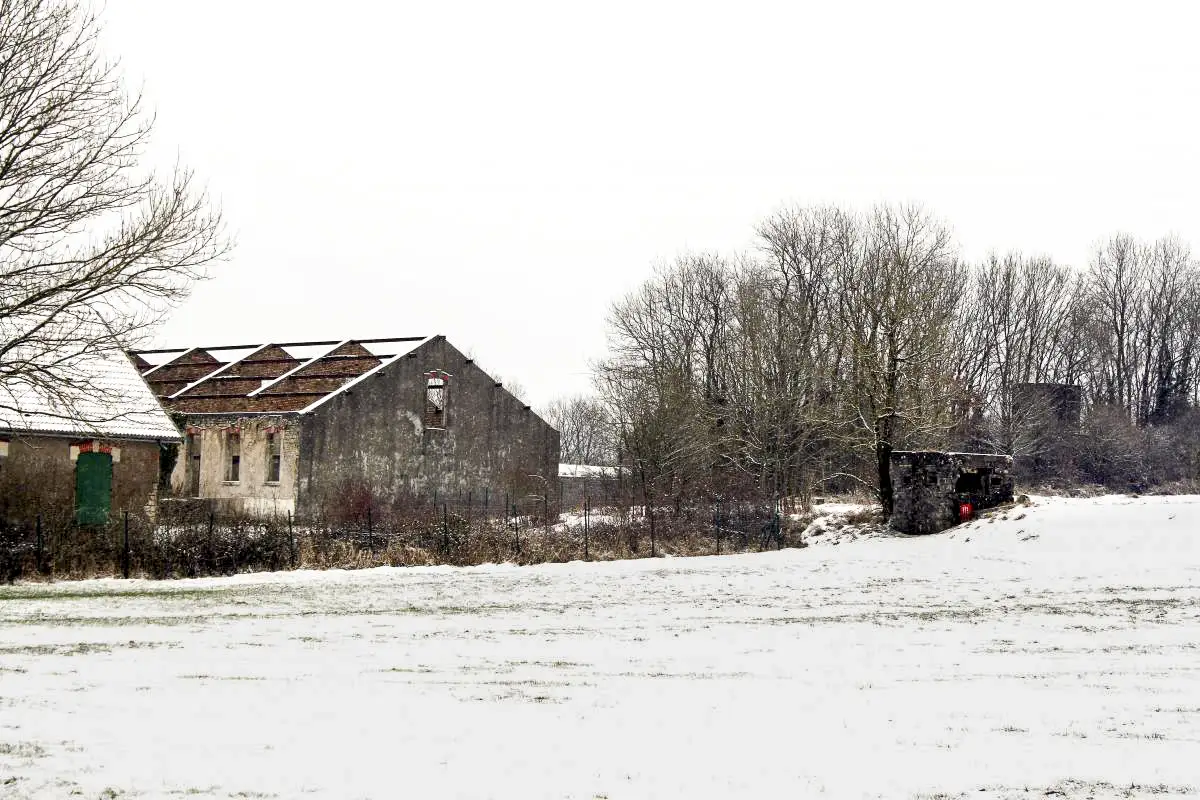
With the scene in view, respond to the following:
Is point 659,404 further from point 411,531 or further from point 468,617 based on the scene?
point 468,617

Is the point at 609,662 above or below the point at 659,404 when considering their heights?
below

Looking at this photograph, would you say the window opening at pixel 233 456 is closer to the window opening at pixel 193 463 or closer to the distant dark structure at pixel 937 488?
the window opening at pixel 193 463

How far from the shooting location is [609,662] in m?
11.8

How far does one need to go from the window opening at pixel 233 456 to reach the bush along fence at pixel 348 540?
4.34m

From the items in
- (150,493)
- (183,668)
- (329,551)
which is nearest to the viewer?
(183,668)

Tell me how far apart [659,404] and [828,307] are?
12275 millimetres

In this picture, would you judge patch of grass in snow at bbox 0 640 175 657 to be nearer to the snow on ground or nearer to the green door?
the snow on ground

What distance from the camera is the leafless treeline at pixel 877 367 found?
36.4 metres

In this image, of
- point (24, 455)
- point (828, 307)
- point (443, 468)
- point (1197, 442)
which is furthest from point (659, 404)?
point (1197, 442)

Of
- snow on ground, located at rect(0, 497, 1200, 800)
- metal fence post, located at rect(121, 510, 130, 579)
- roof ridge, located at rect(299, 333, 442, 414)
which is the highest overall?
roof ridge, located at rect(299, 333, 442, 414)

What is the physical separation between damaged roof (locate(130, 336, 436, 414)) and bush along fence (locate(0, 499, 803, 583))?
5.31 meters

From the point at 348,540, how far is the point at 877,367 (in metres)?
17.2

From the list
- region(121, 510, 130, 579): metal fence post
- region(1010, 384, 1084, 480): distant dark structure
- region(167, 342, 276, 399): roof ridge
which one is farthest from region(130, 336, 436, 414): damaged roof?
region(1010, 384, 1084, 480): distant dark structure

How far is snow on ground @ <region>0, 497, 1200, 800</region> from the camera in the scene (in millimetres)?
6953
